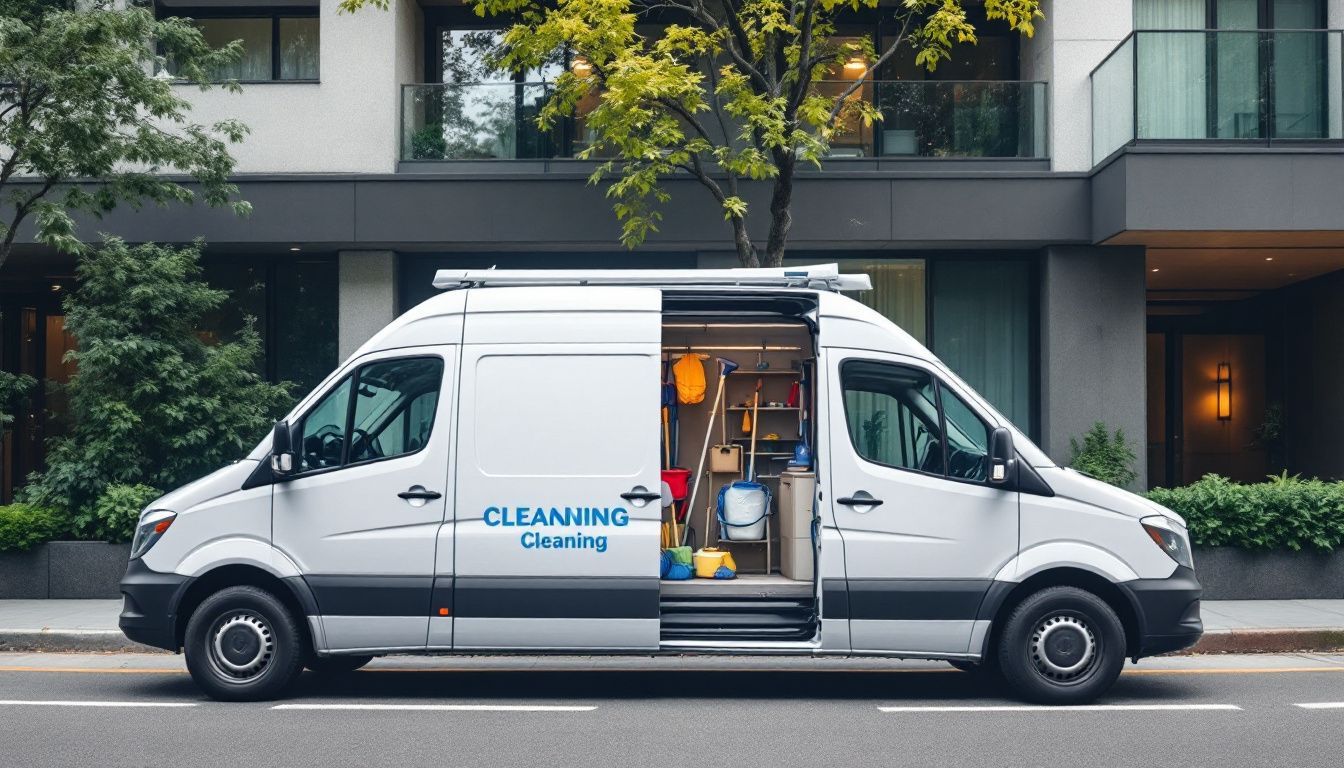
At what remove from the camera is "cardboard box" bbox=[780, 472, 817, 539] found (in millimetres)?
9156

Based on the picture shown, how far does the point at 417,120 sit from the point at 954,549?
1048 cm

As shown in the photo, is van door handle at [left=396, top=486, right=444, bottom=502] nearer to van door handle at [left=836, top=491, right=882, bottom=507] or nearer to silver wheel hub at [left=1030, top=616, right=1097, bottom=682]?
van door handle at [left=836, top=491, right=882, bottom=507]

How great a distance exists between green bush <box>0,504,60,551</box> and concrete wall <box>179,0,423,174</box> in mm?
5193

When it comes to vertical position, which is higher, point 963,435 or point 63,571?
point 963,435

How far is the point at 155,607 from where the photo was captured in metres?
8.25

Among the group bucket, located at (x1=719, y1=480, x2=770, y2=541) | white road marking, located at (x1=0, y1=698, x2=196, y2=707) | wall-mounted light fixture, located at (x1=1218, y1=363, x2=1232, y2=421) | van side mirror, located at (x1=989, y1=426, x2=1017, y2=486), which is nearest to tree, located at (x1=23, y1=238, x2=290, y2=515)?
white road marking, located at (x1=0, y1=698, x2=196, y2=707)

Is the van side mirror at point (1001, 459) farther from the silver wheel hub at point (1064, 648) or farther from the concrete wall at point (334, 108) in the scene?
the concrete wall at point (334, 108)

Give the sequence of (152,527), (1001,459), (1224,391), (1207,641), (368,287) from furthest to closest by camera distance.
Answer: (1224,391)
(368,287)
(1207,641)
(152,527)
(1001,459)

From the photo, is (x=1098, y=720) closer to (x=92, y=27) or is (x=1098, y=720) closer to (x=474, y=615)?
(x=474, y=615)

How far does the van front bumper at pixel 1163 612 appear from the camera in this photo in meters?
8.09

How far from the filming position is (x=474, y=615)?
8172 mm

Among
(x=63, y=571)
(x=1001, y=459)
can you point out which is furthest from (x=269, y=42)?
(x=1001, y=459)

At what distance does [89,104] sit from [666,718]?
8.92 m

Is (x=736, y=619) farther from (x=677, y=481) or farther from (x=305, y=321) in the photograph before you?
(x=305, y=321)
